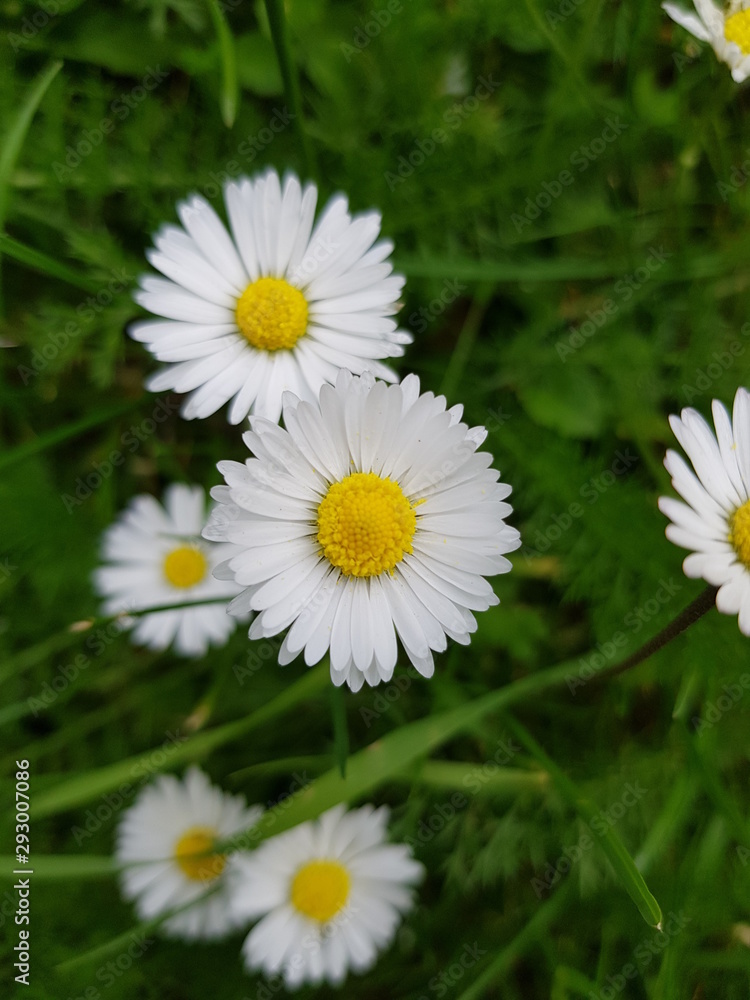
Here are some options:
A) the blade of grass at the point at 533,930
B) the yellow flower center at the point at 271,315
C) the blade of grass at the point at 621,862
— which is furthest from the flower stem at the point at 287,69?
the blade of grass at the point at 533,930

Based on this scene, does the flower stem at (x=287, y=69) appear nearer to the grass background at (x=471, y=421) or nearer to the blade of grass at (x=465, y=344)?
the grass background at (x=471, y=421)

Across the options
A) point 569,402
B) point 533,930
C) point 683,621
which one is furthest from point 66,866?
point 569,402

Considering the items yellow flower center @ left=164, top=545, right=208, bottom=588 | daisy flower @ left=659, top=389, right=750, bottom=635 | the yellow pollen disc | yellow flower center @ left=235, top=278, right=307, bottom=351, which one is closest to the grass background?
yellow flower center @ left=164, top=545, right=208, bottom=588

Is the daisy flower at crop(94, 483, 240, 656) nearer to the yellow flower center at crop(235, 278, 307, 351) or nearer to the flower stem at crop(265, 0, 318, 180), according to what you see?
the yellow flower center at crop(235, 278, 307, 351)

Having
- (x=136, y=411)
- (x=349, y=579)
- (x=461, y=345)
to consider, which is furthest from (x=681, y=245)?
(x=136, y=411)

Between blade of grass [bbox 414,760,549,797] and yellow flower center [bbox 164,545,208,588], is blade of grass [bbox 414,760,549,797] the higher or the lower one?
the lower one

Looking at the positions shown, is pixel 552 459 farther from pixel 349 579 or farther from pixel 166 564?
pixel 166 564

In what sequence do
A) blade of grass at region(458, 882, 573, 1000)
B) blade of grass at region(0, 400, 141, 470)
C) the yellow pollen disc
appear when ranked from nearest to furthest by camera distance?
the yellow pollen disc → blade of grass at region(0, 400, 141, 470) → blade of grass at region(458, 882, 573, 1000)
